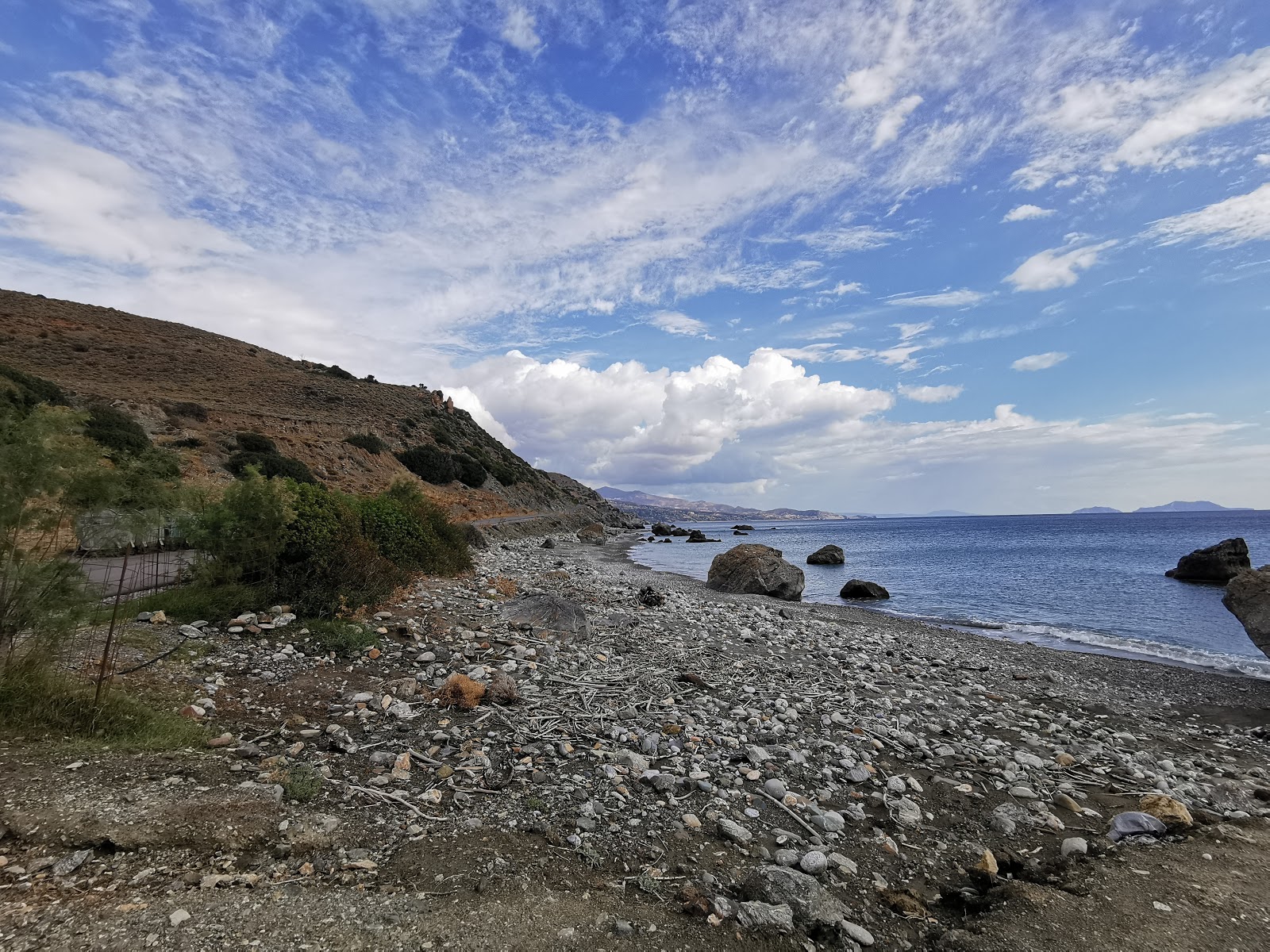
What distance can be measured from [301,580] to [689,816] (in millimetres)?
8111

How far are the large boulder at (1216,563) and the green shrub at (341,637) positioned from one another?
39.8 meters

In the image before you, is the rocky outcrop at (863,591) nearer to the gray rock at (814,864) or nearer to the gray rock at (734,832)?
the gray rock at (734,832)

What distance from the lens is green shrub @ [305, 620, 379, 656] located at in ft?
29.8

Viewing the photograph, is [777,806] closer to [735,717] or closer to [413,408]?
[735,717]

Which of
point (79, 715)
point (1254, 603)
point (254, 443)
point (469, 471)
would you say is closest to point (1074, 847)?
point (79, 715)

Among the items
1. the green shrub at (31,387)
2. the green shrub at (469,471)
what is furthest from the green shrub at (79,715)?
the green shrub at (469,471)

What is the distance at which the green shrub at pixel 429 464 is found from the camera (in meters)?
51.6

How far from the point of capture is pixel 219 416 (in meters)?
40.6

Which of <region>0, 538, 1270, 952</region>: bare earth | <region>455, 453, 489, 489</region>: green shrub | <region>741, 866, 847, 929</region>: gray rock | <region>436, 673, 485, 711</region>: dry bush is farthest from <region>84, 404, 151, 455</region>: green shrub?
<region>741, 866, 847, 929</region>: gray rock

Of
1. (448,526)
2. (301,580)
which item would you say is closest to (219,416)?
(448,526)

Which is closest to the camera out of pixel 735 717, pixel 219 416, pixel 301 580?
pixel 735 717

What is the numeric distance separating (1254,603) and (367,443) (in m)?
49.5

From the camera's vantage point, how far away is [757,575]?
2448cm

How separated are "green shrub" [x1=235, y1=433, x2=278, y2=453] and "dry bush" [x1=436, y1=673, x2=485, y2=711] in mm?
34571
